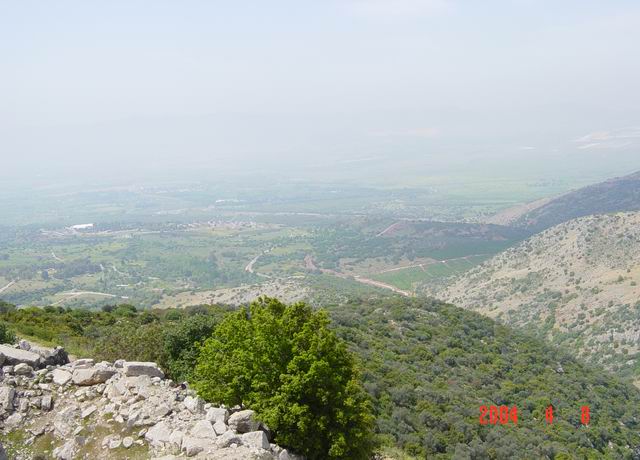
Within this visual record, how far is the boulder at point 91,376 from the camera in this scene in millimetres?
14258

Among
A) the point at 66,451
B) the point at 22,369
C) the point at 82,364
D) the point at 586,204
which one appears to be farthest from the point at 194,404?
the point at 586,204

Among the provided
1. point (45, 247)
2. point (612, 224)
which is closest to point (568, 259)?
point (612, 224)

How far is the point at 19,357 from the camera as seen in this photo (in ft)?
48.8

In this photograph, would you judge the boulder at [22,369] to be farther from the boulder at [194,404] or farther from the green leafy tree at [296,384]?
the boulder at [194,404]

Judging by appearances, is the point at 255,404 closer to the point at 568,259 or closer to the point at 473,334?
the point at 473,334

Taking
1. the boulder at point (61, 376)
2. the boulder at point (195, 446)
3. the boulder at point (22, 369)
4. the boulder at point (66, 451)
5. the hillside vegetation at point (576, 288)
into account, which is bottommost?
the hillside vegetation at point (576, 288)

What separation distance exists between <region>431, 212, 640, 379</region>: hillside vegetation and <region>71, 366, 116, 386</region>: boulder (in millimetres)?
43144

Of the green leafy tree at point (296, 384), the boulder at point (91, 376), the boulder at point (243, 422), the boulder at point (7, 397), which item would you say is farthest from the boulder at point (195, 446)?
the boulder at point (7, 397)

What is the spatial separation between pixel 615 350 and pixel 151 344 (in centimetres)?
4343

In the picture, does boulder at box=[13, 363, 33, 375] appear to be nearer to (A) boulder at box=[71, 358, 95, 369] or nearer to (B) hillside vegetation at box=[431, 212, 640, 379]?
(A) boulder at box=[71, 358, 95, 369]

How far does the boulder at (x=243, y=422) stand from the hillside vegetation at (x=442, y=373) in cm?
252

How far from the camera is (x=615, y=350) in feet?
152
